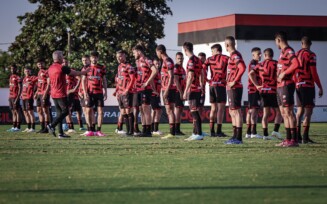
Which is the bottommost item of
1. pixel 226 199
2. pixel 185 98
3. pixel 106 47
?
pixel 226 199

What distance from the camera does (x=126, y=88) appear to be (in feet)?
74.7

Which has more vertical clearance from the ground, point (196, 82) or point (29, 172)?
point (196, 82)

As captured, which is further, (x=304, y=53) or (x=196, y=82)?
(x=196, y=82)

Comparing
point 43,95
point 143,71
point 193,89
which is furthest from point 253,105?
point 43,95

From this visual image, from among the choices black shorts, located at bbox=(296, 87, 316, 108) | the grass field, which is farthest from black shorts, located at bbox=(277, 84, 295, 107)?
the grass field

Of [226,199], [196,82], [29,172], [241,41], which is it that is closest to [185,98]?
[196,82]

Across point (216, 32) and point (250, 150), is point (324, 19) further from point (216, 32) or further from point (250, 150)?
point (250, 150)

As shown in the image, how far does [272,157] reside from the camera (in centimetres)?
1378

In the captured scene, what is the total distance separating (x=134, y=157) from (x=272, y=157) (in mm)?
2332

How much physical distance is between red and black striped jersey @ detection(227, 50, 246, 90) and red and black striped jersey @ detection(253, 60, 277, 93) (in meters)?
2.90

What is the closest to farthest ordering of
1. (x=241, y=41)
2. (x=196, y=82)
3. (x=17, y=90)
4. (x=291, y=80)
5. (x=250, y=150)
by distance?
(x=250, y=150) → (x=291, y=80) → (x=196, y=82) → (x=17, y=90) → (x=241, y=41)

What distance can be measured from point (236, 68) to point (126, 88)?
18.9 feet

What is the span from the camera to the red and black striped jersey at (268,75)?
20703mm

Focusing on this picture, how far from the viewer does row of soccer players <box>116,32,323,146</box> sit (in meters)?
17.0
